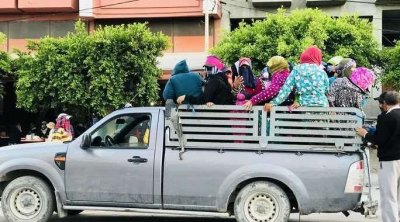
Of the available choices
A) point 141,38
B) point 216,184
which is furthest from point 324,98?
point 141,38

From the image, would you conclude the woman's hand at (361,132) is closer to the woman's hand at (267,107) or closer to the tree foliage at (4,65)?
the woman's hand at (267,107)

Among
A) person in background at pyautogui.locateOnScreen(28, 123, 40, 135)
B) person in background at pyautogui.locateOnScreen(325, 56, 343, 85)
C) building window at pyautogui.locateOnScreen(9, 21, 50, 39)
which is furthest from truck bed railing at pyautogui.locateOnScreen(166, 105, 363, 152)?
building window at pyautogui.locateOnScreen(9, 21, 50, 39)

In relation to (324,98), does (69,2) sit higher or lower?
higher

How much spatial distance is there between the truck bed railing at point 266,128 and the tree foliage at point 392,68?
1314 cm

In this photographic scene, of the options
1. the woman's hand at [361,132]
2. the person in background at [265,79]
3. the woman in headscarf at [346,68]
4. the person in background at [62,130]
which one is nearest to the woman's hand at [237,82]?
the person in background at [265,79]

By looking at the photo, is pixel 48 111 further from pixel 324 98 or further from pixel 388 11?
pixel 324 98

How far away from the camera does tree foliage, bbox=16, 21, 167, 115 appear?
1916 cm

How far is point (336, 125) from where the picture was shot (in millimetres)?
6887

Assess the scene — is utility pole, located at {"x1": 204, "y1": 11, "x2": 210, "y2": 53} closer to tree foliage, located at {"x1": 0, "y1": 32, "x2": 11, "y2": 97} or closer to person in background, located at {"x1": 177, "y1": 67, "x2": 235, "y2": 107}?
tree foliage, located at {"x1": 0, "y1": 32, "x2": 11, "y2": 97}

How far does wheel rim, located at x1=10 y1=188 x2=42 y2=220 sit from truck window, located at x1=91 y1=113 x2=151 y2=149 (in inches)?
43.6

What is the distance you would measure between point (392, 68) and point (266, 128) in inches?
548

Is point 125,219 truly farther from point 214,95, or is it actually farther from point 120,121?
point 214,95

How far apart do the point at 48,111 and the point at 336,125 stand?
61.5 ft

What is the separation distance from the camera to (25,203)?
25.1ft
